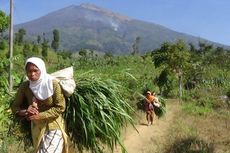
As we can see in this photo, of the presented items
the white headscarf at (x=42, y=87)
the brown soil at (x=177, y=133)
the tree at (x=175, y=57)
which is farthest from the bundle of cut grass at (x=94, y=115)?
the tree at (x=175, y=57)

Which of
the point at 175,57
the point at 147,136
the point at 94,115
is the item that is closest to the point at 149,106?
the point at 147,136

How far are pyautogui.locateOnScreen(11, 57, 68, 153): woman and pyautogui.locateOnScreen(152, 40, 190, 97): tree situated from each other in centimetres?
2843

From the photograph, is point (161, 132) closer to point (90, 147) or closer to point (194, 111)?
point (194, 111)

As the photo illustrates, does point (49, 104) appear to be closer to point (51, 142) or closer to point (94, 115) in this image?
point (51, 142)

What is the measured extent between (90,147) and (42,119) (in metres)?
0.85

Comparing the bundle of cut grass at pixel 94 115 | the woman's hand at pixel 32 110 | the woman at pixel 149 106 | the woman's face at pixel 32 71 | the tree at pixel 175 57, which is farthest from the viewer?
the tree at pixel 175 57

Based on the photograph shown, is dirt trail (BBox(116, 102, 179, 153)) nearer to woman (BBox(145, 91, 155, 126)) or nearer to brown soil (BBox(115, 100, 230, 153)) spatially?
brown soil (BBox(115, 100, 230, 153))

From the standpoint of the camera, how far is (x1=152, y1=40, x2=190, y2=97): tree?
112 ft

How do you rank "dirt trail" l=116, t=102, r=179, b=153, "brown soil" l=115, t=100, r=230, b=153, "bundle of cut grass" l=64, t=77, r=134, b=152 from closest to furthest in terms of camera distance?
"bundle of cut grass" l=64, t=77, r=134, b=152 → "brown soil" l=115, t=100, r=230, b=153 → "dirt trail" l=116, t=102, r=179, b=153

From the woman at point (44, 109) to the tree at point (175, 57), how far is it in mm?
28427

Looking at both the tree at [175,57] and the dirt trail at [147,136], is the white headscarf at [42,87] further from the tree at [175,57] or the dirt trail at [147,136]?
the tree at [175,57]

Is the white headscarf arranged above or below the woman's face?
below

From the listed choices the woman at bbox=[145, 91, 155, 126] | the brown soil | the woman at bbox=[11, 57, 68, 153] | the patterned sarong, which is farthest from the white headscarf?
the woman at bbox=[145, 91, 155, 126]

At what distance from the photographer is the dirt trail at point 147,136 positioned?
13.9m
